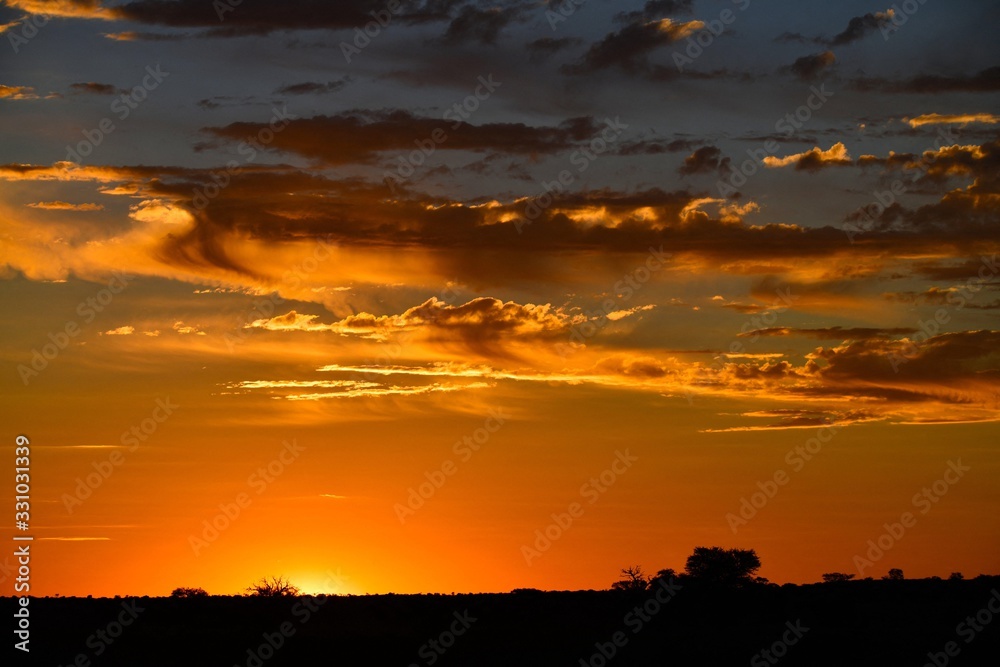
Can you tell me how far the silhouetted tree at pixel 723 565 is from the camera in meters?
84.4

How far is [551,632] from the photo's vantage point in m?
60.6

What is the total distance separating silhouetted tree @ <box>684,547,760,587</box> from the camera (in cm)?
8444

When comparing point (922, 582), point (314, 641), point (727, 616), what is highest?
point (314, 641)

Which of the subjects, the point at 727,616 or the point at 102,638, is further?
the point at 727,616

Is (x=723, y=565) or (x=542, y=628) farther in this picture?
(x=723, y=565)

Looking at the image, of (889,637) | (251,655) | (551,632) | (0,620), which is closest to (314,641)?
(251,655)

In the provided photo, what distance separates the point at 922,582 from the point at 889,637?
88.3 feet

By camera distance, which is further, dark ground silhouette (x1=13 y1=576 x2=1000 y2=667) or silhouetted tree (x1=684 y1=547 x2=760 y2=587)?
silhouetted tree (x1=684 y1=547 x2=760 y2=587)

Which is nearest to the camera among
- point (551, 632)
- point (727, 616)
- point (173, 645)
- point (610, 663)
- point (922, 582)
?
point (610, 663)

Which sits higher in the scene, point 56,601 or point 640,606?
point 56,601

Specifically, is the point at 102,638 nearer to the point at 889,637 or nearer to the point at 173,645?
the point at 173,645

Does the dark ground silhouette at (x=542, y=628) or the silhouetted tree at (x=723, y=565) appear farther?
the silhouetted tree at (x=723, y=565)

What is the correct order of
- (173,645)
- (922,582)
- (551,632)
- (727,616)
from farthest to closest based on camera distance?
(922,582), (727,616), (551,632), (173,645)

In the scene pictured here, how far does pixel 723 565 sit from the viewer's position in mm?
85875
